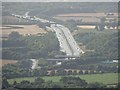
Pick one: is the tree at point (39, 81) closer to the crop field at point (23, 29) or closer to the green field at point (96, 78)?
the green field at point (96, 78)

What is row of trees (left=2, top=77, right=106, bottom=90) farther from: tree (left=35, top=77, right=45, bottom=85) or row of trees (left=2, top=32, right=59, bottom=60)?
row of trees (left=2, top=32, right=59, bottom=60)

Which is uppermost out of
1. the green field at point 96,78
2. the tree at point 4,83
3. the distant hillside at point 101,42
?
the tree at point 4,83

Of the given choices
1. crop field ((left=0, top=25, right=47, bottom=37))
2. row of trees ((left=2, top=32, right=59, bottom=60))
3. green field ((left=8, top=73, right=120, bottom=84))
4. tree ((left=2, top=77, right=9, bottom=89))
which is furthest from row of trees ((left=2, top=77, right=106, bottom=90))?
crop field ((left=0, top=25, right=47, bottom=37))

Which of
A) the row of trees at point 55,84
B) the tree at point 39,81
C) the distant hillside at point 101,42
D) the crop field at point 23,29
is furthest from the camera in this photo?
the crop field at point 23,29

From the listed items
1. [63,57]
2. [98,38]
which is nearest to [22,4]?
[98,38]

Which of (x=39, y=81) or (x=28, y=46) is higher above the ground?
(x=39, y=81)

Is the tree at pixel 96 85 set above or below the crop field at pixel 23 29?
above

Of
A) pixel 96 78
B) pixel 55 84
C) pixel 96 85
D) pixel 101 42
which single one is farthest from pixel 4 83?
pixel 101 42

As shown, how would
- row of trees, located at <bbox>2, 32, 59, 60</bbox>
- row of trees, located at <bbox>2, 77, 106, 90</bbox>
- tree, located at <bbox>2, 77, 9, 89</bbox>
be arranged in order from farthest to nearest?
row of trees, located at <bbox>2, 32, 59, 60</bbox>, row of trees, located at <bbox>2, 77, 106, 90</bbox>, tree, located at <bbox>2, 77, 9, 89</bbox>

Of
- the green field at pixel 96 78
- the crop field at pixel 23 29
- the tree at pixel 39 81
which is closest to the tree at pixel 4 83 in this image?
the green field at pixel 96 78

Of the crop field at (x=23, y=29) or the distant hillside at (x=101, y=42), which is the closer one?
the distant hillside at (x=101, y=42)

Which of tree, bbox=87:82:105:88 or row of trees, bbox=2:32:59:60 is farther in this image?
row of trees, bbox=2:32:59:60

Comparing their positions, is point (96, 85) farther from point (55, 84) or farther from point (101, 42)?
point (101, 42)
